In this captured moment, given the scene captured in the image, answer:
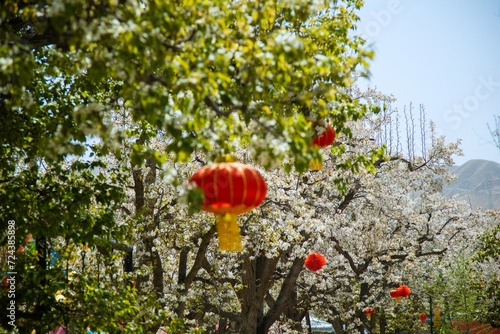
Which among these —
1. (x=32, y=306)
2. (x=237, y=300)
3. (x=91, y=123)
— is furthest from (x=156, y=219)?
(x=91, y=123)

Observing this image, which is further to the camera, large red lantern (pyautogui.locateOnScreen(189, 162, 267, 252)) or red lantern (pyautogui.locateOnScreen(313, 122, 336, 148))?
red lantern (pyautogui.locateOnScreen(313, 122, 336, 148))

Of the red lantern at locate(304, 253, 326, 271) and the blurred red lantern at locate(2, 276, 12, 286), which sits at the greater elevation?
the red lantern at locate(304, 253, 326, 271)

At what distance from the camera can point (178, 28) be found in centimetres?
434

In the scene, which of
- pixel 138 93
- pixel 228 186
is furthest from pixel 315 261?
pixel 138 93

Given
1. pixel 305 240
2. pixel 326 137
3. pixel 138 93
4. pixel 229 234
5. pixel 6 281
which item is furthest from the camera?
pixel 305 240

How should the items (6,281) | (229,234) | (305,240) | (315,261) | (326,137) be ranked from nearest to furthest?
(229,234) → (326,137) → (6,281) → (315,261) → (305,240)

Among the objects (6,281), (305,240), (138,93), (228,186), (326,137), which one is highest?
(305,240)

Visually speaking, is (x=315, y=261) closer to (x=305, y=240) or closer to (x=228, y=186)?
(x=305, y=240)

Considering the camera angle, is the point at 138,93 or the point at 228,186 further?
the point at 228,186

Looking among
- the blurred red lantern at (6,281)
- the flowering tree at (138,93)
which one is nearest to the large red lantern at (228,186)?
the flowering tree at (138,93)

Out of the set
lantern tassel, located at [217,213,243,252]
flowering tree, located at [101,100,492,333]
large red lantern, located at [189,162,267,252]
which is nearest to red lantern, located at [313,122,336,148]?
lantern tassel, located at [217,213,243,252]

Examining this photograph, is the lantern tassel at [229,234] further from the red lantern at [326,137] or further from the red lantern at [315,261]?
the red lantern at [315,261]

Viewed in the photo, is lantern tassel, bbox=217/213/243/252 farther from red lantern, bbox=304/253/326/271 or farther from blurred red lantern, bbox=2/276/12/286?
red lantern, bbox=304/253/326/271

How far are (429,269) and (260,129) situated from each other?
22.5m
